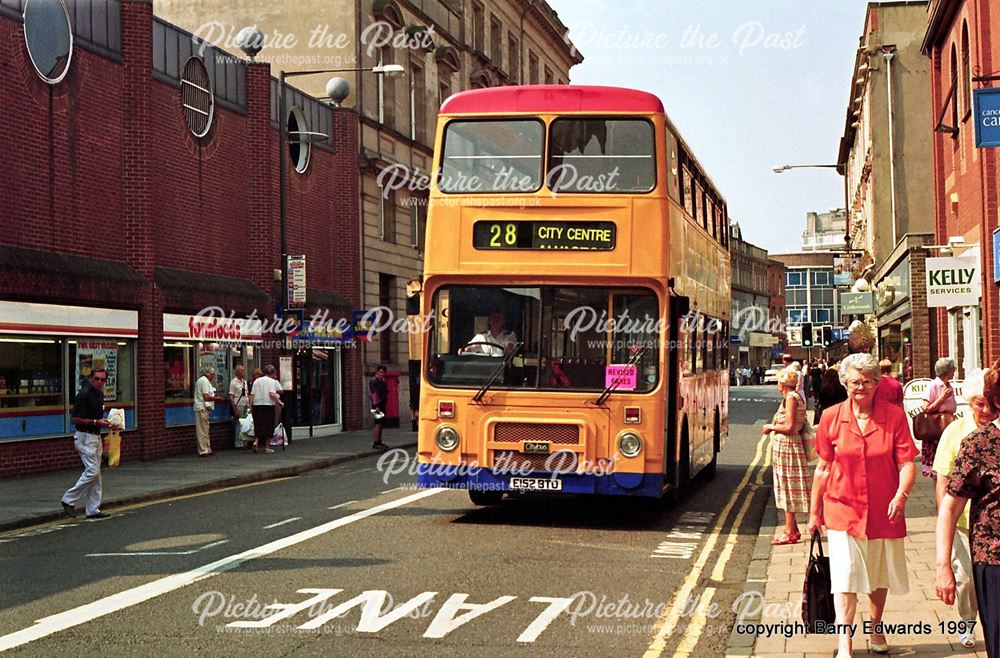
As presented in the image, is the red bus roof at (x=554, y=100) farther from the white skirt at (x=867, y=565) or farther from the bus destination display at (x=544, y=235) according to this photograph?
the white skirt at (x=867, y=565)

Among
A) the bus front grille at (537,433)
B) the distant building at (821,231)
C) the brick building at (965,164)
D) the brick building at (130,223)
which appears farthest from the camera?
the distant building at (821,231)

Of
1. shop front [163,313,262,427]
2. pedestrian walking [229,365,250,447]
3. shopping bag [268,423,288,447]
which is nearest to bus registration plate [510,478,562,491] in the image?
shop front [163,313,262,427]

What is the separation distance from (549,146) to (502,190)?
0.70m

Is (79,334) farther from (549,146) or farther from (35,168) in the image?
(549,146)

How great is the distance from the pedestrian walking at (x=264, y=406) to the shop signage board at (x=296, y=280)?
2.38 metres

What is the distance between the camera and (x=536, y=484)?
1319cm

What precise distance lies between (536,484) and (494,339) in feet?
5.20

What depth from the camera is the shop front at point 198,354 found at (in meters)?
25.1

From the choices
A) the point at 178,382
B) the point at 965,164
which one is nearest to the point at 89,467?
the point at 178,382

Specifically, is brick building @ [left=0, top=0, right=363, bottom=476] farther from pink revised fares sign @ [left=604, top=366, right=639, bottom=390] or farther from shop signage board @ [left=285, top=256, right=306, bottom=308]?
pink revised fares sign @ [left=604, top=366, right=639, bottom=390]

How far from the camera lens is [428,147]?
146 ft

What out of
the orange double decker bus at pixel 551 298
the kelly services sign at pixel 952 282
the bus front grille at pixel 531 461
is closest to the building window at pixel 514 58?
the kelly services sign at pixel 952 282

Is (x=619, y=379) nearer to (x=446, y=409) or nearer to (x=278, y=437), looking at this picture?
(x=446, y=409)

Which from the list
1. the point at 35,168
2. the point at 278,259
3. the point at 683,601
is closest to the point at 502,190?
the point at 683,601
